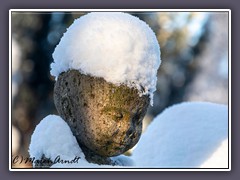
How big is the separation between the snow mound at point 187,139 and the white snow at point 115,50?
1.01 m

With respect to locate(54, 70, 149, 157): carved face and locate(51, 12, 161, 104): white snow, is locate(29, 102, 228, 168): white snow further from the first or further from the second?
locate(51, 12, 161, 104): white snow

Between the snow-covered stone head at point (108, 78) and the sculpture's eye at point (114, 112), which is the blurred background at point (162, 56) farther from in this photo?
the sculpture's eye at point (114, 112)

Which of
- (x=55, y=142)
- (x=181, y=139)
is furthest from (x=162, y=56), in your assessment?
(x=55, y=142)

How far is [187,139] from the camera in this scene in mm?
3621

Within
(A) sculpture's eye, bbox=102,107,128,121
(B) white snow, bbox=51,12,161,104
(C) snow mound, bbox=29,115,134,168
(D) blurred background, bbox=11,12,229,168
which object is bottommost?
(C) snow mound, bbox=29,115,134,168

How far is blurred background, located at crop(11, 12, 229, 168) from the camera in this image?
26.8 ft

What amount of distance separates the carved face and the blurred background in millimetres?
3101

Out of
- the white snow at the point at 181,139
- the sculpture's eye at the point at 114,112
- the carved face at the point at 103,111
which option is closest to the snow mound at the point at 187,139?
the white snow at the point at 181,139

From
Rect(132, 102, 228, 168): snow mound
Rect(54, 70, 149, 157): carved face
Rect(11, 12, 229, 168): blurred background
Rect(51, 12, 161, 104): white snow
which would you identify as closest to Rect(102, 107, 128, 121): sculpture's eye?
Rect(54, 70, 149, 157): carved face

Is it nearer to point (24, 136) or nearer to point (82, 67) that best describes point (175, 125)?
point (82, 67)
